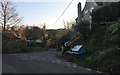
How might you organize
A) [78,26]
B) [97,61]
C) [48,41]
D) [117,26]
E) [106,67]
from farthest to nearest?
[48,41]
[78,26]
[117,26]
[97,61]
[106,67]

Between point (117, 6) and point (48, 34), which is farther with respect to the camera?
point (48, 34)

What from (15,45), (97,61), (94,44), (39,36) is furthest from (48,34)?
(97,61)

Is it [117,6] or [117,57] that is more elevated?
[117,6]

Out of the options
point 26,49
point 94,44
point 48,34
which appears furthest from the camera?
point 48,34

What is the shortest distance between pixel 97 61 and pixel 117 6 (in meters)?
12.2

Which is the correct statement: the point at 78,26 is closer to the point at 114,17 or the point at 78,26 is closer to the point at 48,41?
the point at 114,17

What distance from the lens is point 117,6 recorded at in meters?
30.9

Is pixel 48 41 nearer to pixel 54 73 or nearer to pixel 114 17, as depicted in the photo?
pixel 114 17

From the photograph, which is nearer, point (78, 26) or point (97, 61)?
point (97, 61)

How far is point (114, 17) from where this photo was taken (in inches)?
1259

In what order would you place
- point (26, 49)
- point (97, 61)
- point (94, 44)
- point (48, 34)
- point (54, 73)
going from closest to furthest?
1. point (54, 73)
2. point (97, 61)
3. point (94, 44)
4. point (26, 49)
5. point (48, 34)

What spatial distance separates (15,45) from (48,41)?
2511 centimetres

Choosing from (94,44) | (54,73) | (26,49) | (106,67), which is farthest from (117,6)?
(26,49)

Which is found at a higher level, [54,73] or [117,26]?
[117,26]
